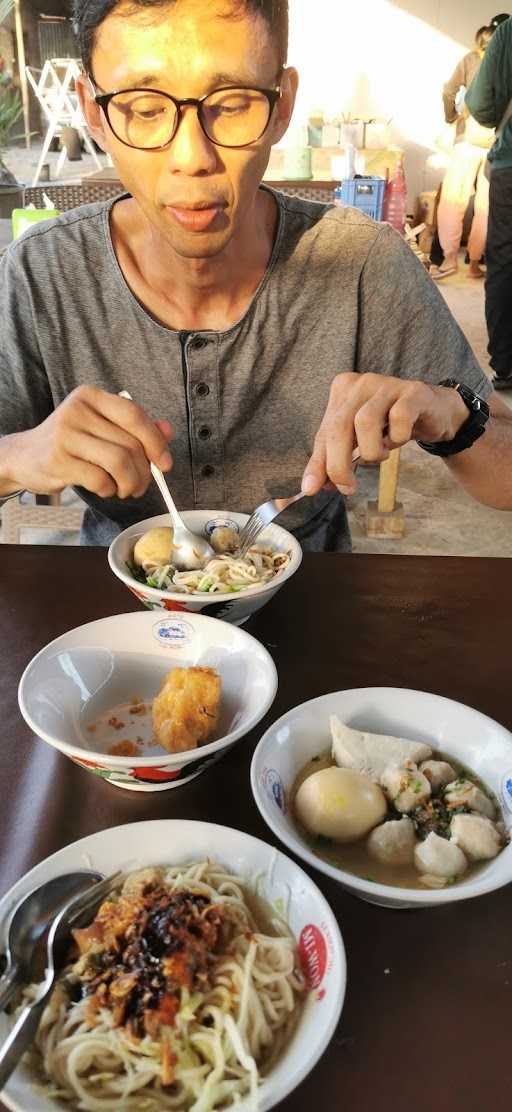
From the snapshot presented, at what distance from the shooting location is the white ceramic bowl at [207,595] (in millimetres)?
1068

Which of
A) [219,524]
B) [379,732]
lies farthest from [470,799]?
[219,524]

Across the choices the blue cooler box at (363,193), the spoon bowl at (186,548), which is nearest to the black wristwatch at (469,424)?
the spoon bowl at (186,548)

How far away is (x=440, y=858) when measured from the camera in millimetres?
725

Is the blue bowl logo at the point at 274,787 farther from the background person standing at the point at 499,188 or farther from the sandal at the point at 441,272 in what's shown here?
the sandal at the point at 441,272

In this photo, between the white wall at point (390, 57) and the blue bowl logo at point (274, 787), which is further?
the white wall at point (390, 57)

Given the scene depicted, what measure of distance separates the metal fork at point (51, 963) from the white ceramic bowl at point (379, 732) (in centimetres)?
16

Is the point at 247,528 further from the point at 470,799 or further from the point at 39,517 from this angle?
the point at 39,517

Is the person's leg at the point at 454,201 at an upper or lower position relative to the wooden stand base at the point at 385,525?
upper

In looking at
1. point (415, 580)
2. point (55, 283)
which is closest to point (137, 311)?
point (55, 283)

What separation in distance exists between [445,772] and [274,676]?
8.1 inches

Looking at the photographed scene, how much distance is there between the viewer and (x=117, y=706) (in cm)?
100

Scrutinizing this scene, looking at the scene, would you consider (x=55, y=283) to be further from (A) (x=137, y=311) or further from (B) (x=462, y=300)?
(B) (x=462, y=300)

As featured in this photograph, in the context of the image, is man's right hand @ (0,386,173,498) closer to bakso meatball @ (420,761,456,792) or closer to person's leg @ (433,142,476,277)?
bakso meatball @ (420,761,456,792)

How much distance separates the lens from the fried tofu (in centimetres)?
88
